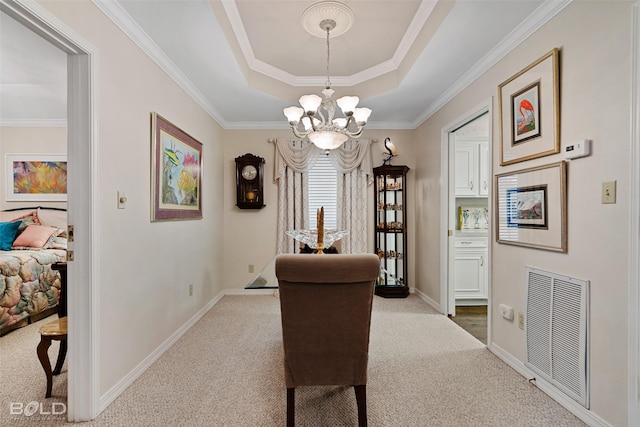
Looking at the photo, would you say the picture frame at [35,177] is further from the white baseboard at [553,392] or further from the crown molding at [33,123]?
the white baseboard at [553,392]

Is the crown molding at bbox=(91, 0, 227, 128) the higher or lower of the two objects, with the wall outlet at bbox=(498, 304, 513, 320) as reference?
higher

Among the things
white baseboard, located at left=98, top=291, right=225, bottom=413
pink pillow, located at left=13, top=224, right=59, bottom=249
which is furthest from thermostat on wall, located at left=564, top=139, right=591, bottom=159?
pink pillow, located at left=13, top=224, right=59, bottom=249

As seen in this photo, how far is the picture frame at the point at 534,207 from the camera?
5.90 feet

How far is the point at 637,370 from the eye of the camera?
1369 mm

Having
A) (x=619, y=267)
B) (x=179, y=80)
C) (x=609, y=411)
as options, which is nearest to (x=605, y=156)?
(x=619, y=267)

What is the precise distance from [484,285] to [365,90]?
2984 millimetres

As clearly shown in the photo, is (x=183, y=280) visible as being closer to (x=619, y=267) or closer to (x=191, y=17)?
(x=191, y=17)

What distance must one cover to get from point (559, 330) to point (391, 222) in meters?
2.48

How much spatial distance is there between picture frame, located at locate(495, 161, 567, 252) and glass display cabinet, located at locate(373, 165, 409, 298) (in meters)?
1.74

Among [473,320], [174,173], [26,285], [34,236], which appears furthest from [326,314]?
[34,236]

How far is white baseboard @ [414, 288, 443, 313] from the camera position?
3.54 metres

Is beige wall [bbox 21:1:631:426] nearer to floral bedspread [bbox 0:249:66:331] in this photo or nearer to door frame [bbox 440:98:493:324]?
door frame [bbox 440:98:493:324]

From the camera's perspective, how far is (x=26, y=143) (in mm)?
4109

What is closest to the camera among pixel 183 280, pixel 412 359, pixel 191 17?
pixel 191 17
